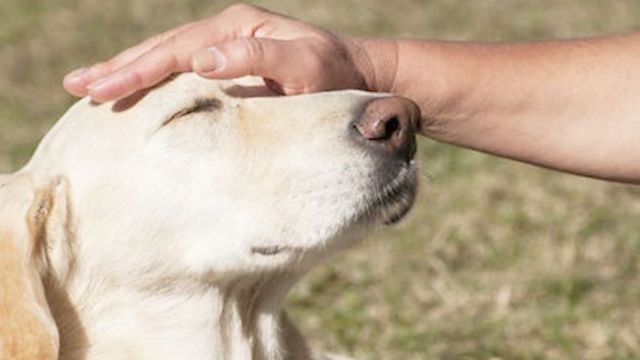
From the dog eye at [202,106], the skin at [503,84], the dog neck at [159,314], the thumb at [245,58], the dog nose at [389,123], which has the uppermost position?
the thumb at [245,58]

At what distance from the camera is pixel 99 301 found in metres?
3.92

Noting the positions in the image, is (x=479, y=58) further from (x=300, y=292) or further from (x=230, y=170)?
(x=300, y=292)

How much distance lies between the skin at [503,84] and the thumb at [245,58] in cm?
14

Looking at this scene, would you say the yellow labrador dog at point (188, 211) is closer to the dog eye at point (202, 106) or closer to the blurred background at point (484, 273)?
the dog eye at point (202, 106)

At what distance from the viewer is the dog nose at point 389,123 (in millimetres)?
3648

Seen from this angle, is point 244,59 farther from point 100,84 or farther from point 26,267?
point 26,267

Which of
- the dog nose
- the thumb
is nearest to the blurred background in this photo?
the dog nose

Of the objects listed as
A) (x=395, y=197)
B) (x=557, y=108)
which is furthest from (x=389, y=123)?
(x=557, y=108)

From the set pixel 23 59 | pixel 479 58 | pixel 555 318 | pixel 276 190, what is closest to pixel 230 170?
pixel 276 190

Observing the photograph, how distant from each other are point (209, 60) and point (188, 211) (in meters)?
0.38

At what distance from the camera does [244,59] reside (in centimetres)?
366

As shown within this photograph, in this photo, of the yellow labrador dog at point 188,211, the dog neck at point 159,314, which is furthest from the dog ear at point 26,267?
the dog neck at point 159,314

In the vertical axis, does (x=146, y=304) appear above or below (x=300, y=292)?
above

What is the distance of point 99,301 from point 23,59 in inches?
240
